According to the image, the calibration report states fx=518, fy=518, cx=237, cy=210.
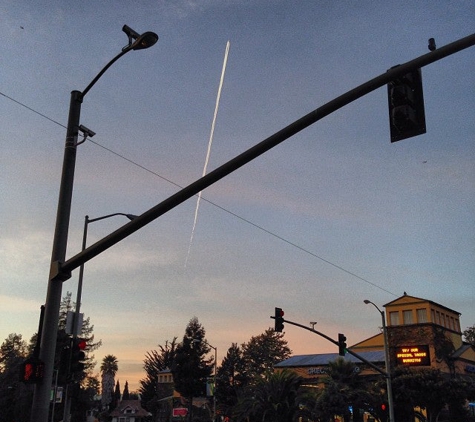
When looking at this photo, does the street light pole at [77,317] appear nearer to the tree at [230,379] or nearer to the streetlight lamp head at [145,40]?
the streetlight lamp head at [145,40]

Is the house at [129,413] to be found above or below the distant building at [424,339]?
below

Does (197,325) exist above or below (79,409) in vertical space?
above

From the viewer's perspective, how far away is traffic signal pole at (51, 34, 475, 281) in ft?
24.1

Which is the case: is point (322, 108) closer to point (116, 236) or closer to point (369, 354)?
point (116, 236)

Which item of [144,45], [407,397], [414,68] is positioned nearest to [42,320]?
[144,45]

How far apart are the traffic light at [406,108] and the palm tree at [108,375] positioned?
6215 inches

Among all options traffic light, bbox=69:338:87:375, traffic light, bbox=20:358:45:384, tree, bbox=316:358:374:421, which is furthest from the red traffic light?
tree, bbox=316:358:374:421

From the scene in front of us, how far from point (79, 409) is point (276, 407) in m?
48.6

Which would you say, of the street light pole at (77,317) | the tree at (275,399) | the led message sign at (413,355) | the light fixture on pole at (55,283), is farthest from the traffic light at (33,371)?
the led message sign at (413,355)

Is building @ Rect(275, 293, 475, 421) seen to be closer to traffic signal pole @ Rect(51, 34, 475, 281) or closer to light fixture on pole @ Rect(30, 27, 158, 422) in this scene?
light fixture on pole @ Rect(30, 27, 158, 422)

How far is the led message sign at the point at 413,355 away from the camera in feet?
170

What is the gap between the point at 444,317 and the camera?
5766 centimetres

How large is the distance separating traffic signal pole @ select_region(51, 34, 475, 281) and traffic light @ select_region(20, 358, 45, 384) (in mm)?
1670

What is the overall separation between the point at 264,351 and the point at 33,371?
395 ft
